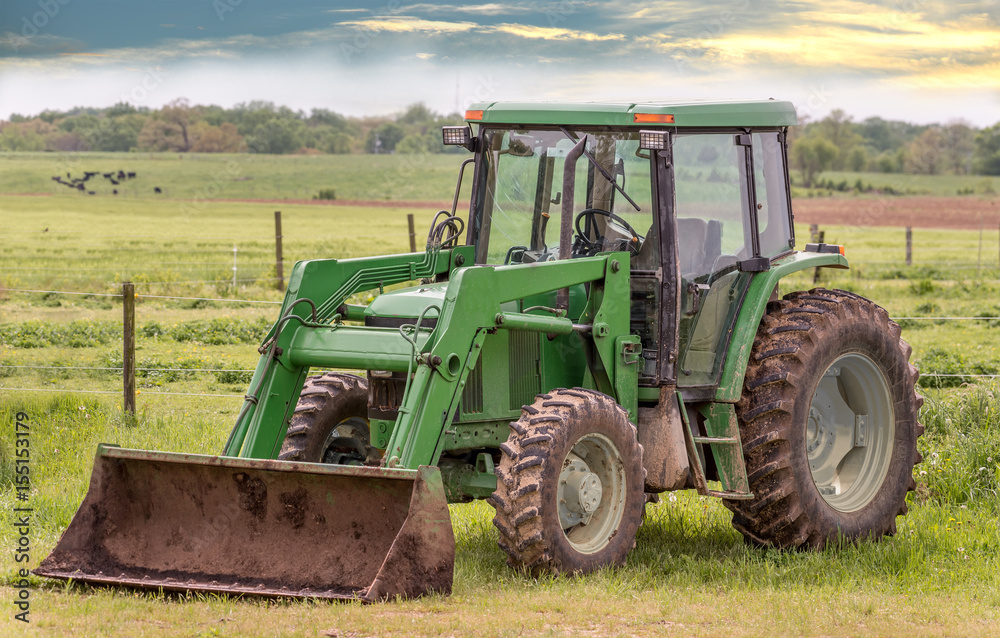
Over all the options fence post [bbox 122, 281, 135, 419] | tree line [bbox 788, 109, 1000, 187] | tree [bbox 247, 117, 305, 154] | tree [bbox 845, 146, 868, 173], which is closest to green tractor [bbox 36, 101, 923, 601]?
fence post [bbox 122, 281, 135, 419]

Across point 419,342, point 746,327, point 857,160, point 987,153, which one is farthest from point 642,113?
point 857,160

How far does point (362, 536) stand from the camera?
5.74m

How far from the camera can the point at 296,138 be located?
108 m

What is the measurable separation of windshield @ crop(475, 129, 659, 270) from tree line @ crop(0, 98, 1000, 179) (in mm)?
84913

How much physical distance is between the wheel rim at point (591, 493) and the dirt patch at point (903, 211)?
157ft

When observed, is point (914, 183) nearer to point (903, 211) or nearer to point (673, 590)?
point (903, 211)

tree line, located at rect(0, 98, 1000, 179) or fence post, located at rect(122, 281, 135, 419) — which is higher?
tree line, located at rect(0, 98, 1000, 179)

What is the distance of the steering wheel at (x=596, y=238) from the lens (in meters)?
6.90

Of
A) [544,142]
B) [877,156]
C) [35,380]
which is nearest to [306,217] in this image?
[35,380]

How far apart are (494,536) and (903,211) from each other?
63344 mm

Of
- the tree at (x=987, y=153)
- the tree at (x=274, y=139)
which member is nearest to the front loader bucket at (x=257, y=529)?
the tree at (x=274, y=139)

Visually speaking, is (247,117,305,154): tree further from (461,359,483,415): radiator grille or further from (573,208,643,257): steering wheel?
(461,359,483,415): radiator grille

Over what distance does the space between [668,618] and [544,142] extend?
3123 mm

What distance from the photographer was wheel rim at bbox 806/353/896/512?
7.77m
